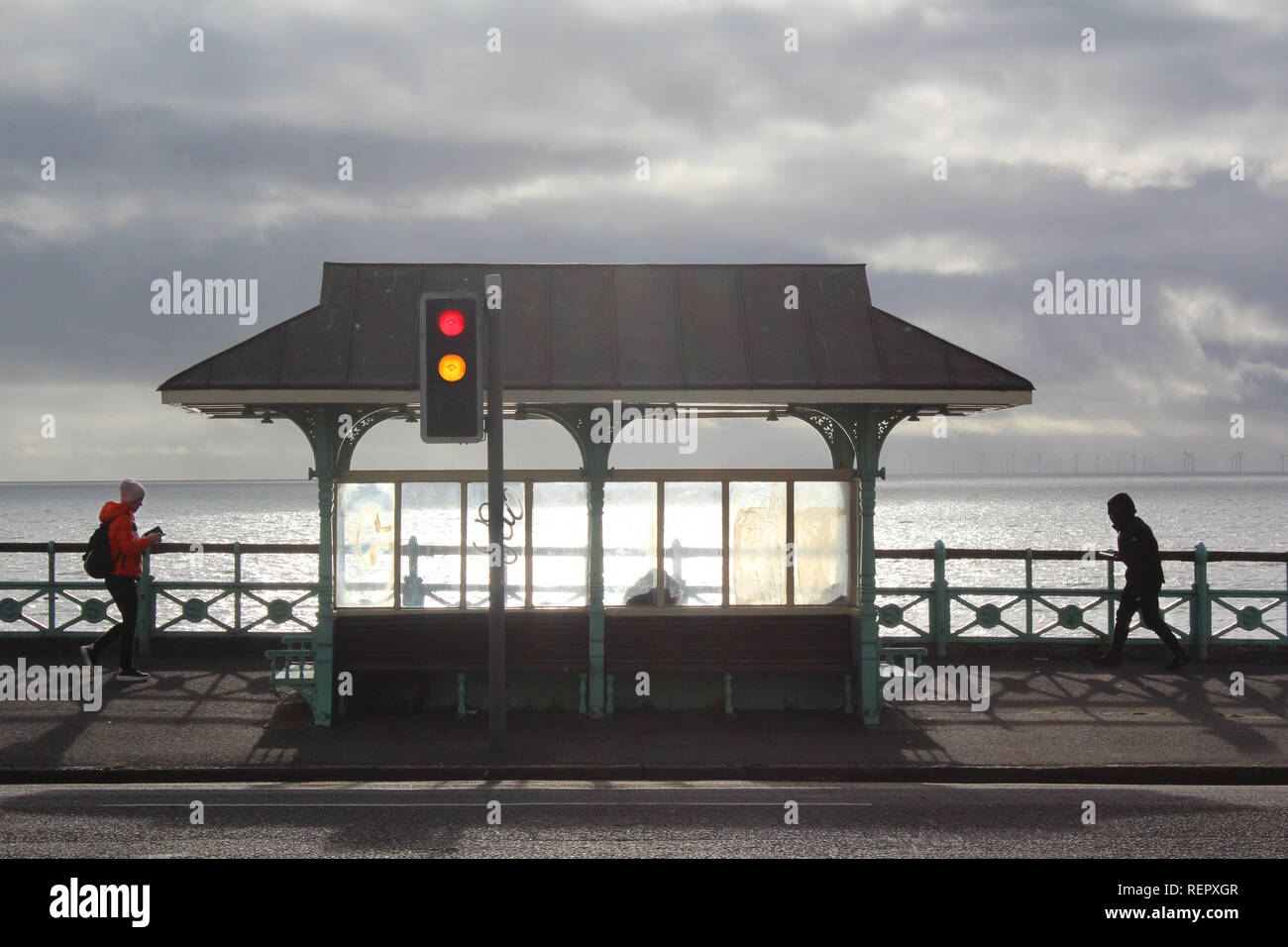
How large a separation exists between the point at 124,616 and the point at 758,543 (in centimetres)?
697

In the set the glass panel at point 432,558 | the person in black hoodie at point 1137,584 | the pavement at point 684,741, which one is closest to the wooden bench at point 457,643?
the glass panel at point 432,558

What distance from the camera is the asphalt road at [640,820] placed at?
24.3ft

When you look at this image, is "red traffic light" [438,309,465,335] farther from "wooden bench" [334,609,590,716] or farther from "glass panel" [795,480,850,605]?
"glass panel" [795,480,850,605]

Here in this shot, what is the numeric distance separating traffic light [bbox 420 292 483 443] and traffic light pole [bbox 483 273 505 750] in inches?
12.4

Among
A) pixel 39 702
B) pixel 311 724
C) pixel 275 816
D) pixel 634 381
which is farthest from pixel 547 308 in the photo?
pixel 39 702

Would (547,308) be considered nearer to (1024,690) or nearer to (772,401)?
(772,401)

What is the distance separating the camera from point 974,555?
17.0 meters

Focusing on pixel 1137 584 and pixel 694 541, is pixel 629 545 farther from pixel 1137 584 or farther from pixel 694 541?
pixel 1137 584

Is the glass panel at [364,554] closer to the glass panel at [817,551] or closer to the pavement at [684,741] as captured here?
the pavement at [684,741]

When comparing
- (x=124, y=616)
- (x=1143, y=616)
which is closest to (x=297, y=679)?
(x=124, y=616)

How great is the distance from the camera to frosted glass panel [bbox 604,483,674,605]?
12531mm

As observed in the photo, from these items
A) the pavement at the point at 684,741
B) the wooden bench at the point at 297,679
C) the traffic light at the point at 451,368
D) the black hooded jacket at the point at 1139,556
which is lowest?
the pavement at the point at 684,741

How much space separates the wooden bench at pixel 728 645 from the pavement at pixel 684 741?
0.50 meters
